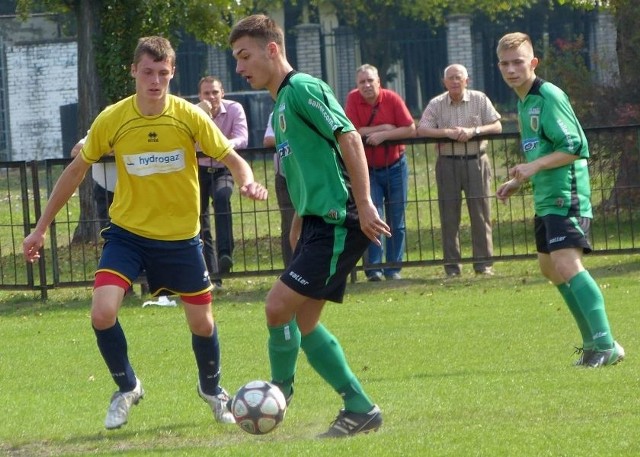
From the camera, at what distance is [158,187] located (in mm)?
7457

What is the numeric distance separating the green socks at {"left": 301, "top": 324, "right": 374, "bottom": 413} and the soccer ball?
0.95 ft

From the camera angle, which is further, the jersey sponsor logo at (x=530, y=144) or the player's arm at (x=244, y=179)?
the jersey sponsor logo at (x=530, y=144)

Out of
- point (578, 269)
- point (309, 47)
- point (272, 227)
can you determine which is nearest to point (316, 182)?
point (578, 269)

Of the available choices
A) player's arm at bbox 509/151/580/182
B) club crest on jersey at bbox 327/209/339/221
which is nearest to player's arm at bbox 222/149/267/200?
club crest on jersey at bbox 327/209/339/221

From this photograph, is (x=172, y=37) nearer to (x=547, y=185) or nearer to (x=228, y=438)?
(x=547, y=185)

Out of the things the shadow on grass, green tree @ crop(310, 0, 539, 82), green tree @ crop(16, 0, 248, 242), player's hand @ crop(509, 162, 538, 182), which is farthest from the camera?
green tree @ crop(310, 0, 539, 82)

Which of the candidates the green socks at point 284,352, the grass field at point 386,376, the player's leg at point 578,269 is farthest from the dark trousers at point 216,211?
the green socks at point 284,352

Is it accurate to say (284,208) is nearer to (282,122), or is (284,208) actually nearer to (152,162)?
(152,162)

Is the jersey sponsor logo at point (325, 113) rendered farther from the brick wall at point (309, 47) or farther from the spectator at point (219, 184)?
the brick wall at point (309, 47)

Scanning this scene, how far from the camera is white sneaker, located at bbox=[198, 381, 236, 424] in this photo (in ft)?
24.0

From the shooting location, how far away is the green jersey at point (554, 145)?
8.38m

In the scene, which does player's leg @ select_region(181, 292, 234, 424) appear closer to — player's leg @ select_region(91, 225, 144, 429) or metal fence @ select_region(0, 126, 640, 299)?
player's leg @ select_region(91, 225, 144, 429)

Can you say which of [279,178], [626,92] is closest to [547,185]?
[279,178]

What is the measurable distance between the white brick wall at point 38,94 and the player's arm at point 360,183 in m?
31.9
